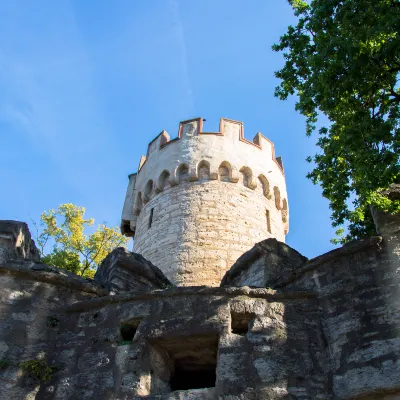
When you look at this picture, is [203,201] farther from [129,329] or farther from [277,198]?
[129,329]

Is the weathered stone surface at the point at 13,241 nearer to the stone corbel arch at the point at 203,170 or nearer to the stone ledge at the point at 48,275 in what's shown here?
the stone ledge at the point at 48,275

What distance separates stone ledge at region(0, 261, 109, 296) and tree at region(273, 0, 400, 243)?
12.3 ft

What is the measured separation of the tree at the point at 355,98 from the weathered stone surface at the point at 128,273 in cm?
298

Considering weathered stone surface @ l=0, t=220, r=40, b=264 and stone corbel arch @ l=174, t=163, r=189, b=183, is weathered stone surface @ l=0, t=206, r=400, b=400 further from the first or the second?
stone corbel arch @ l=174, t=163, r=189, b=183

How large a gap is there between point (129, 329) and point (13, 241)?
2.21m

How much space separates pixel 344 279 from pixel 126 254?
3.50 meters

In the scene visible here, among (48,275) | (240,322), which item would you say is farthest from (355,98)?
(48,275)

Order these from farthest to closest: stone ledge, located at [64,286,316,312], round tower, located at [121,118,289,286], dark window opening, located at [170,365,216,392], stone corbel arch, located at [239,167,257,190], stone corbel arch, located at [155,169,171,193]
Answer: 1. stone corbel arch, located at [155,169,171,193]
2. stone corbel arch, located at [239,167,257,190]
3. round tower, located at [121,118,289,286]
4. dark window opening, located at [170,365,216,392]
5. stone ledge, located at [64,286,316,312]

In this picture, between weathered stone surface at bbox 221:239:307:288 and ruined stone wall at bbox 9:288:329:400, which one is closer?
ruined stone wall at bbox 9:288:329:400

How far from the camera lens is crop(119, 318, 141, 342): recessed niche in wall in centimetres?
656

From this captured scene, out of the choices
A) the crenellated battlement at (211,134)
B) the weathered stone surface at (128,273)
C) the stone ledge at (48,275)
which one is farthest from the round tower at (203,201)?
the stone ledge at (48,275)

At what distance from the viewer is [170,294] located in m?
6.64

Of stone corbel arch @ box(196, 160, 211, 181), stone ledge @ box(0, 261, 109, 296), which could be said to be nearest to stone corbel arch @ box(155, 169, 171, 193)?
stone corbel arch @ box(196, 160, 211, 181)

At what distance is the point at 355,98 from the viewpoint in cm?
780
